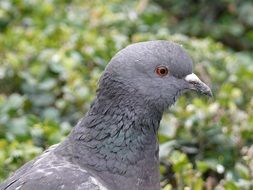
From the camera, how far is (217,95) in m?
6.46

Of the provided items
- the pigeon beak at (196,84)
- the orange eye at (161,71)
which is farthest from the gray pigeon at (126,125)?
the pigeon beak at (196,84)

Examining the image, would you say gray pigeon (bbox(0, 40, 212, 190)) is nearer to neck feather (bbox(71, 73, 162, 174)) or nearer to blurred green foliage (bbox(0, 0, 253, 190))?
neck feather (bbox(71, 73, 162, 174))

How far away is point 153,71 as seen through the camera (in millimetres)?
4652

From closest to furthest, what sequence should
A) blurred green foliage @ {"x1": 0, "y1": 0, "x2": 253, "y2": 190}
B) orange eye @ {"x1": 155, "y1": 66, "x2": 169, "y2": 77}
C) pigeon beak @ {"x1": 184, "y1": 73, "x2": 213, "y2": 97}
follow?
orange eye @ {"x1": 155, "y1": 66, "x2": 169, "y2": 77} → pigeon beak @ {"x1": 184, "y1": 73, "x2": 213, "y2": 97} → blurred green foliage @ {"x1": 0, "y1": 0, "x2": 253, "y2": 190}

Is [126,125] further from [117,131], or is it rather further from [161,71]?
[161,71]

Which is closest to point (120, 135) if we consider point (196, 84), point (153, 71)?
point (153, 71)

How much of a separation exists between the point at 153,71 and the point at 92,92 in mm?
1843

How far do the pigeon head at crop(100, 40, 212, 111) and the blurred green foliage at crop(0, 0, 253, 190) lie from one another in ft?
3.06

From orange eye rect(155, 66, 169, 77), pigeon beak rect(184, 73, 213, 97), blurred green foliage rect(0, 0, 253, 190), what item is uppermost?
orange eye rect(155, 66, 169, 77)

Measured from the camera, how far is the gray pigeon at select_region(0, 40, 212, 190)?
4547mm

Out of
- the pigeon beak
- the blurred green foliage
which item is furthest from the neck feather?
the blurred green foliage

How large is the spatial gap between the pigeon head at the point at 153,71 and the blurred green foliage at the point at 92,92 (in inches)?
36.7

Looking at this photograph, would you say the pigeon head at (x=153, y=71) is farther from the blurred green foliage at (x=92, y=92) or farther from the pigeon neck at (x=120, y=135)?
the blurred green foliage at (x=92, y=92)

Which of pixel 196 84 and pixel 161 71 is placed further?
pixel 196 84
